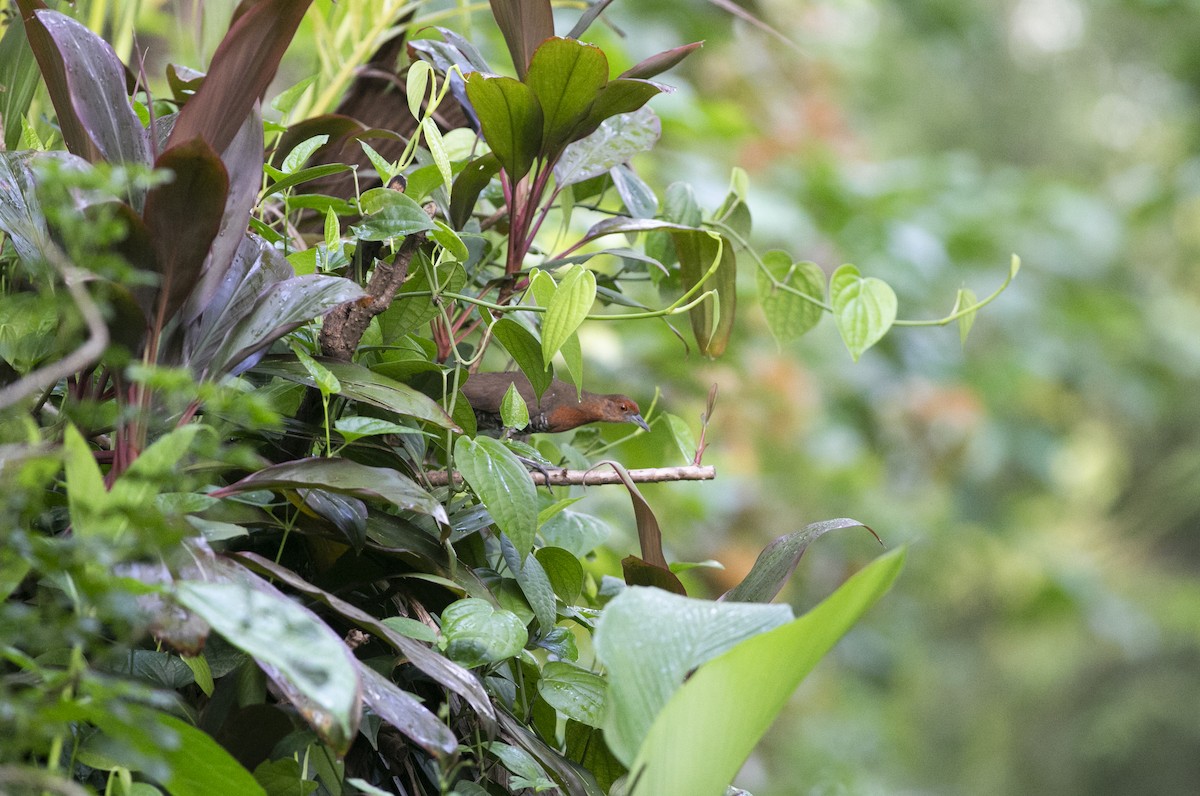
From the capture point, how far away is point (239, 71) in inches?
13.7

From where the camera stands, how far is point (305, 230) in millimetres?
532

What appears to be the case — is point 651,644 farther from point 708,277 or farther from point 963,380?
point 963,380

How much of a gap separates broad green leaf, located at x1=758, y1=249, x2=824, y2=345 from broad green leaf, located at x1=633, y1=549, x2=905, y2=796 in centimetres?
28

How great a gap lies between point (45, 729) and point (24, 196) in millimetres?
207

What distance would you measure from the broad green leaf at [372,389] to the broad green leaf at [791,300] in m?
0.26

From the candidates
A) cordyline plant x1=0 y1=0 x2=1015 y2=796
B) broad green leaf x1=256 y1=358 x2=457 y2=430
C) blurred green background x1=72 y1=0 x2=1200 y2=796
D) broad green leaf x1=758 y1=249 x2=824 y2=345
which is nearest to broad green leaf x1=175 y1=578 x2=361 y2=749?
cordyline plant x1=0 y1=0 x2=1015 y2=796

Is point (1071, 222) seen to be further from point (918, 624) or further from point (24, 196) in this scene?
point (24, 196)

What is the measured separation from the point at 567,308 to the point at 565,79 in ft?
0.31

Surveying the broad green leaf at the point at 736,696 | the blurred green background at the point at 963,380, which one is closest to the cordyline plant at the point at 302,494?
the broad green leaf at the point at 736,696

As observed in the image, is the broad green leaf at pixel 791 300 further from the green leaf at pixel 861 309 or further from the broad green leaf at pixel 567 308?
the broad green leaf at pixel 567 308

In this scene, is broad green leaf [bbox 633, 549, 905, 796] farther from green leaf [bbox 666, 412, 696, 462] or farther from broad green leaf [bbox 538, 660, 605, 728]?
green leaf [bbox 666, 412, 696, 462]

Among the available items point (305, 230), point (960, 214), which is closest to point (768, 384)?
point (960, 214)

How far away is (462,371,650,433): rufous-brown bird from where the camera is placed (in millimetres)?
442

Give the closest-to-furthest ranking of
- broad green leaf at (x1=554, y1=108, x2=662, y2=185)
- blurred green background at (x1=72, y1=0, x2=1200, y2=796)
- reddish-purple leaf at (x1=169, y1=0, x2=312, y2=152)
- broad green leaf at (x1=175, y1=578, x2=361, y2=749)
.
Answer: broad green leaf at (x1=175, y1=578, x2=361, y2=749)
reddish-purple leaf at (x1=169, y1=0, x2=312, y2=152)
broad green leaf at (x1=554, y1=108, x2=662, y2=185)
blurred green background at (x1=72, y1=0, x2=1200, y2=796)
